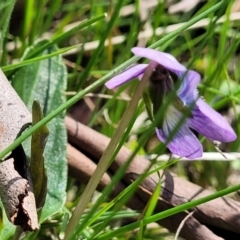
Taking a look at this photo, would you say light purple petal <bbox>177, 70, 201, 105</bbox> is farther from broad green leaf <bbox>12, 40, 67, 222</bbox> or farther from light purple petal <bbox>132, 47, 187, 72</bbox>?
broad green leaf <bbox>12, 40, 67, 222</bbox>

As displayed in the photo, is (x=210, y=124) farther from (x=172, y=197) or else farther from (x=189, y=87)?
(x=172, y=197)

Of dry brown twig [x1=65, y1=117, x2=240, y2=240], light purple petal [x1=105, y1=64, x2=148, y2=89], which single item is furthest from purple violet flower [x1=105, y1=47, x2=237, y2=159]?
dry brown twig [x1=65, y1=117, x2=240, y2=240]

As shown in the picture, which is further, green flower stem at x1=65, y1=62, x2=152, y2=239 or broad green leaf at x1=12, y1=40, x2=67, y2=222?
broad green leaf at x1=12, y1=40, x2=67, y2=222

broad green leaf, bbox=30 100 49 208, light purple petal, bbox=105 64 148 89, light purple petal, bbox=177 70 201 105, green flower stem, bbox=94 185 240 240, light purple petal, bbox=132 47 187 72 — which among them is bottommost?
green flower stem, bbox=94 185 240 240

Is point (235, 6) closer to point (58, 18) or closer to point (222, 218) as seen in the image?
point (58, 18)

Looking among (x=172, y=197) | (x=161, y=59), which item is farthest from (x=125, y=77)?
(x=172, y=197)

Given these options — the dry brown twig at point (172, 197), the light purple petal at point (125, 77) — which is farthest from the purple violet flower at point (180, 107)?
the dry brown twig at point (172, 197)

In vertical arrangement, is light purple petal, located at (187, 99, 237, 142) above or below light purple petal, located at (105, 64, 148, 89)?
below
